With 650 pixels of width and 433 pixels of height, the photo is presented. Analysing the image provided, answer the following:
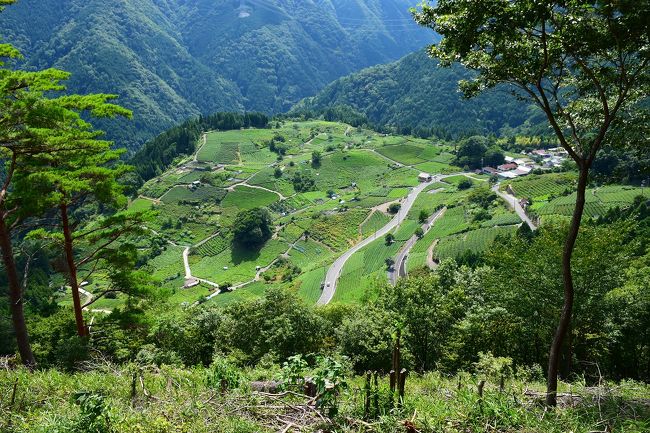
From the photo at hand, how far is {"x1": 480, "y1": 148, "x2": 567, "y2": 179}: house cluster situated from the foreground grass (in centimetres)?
11906

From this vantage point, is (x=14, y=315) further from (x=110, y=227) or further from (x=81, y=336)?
(x=110, y=227)

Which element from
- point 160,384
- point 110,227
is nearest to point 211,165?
point 110,227

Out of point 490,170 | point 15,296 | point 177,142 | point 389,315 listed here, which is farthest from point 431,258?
point 177,142

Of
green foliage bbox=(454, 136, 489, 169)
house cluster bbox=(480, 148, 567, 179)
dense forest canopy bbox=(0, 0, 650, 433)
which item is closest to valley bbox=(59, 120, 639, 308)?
green foliage bbox=(454, 136, 489, 169)

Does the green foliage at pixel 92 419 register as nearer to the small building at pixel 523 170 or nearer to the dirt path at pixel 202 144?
the small building at pixel 523 170

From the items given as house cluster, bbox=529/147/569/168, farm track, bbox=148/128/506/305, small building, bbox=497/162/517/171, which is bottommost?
farm track, bbox=148/128/506/305

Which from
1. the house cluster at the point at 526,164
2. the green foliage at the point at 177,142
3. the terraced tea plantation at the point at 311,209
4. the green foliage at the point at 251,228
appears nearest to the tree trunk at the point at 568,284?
the terraced tea plantation at the point at 311,209

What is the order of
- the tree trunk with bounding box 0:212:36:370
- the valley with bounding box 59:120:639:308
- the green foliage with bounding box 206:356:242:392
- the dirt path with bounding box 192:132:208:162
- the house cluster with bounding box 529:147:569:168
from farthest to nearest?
the dirt path with bounding box 192:132:208:162 → the house cluster with bounding box 529:147:569:168 → the valley with bounding box 59:120:639:308 → the tree trunk with bounding box 0:212:36:370 → the green foliage with bounding box 206:356:242:392

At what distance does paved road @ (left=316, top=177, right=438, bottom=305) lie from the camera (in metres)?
67.7

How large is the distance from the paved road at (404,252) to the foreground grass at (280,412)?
53243 millimetres

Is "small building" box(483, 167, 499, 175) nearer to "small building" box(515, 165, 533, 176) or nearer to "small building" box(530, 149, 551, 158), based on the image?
"small building" box(515, 165, 533, 176)

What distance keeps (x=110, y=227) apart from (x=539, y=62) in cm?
1582

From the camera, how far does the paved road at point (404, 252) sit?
68.3 m

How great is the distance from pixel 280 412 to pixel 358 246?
83.1 meters
